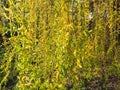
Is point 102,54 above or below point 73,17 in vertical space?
below

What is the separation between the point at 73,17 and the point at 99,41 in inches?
14.9

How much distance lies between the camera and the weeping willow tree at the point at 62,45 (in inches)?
106

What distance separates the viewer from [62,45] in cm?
256

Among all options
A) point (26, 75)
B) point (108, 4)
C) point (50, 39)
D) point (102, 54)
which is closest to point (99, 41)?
point (102, 54)

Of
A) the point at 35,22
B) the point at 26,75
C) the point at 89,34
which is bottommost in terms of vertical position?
the point at 26,75

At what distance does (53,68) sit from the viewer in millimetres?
2719

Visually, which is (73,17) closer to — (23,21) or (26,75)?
(23,21)

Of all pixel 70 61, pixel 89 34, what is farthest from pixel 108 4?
pixel 70 61

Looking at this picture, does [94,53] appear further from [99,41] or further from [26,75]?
[26,75]

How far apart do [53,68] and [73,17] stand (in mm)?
528

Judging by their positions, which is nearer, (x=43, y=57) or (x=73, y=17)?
(x=43, y=57)

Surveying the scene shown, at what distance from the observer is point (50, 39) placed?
9.05 ft

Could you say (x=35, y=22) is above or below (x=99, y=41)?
above

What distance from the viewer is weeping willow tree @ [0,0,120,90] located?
2701 millimetres
